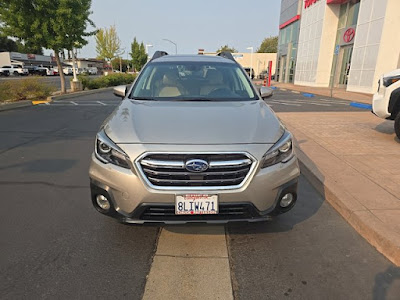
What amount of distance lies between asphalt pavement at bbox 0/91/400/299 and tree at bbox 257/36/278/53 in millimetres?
92940

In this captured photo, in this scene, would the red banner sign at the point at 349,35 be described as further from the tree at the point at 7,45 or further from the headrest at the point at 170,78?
the tree at the point at 7,45

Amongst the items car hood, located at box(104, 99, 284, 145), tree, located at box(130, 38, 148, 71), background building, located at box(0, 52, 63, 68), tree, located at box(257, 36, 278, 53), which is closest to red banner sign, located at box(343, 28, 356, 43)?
car hood, located at box(104, 99, 284, 145)

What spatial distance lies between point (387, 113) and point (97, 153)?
19.6ft

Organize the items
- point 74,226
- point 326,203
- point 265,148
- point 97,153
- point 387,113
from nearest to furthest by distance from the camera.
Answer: point 265,148 → point 97,153 → point 74,226 → point 326,203 → point 387,113

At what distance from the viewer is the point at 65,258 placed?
8.60 feet

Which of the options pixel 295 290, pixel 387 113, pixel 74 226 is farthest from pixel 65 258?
pixel 387 113

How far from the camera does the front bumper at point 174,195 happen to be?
7.88 ft

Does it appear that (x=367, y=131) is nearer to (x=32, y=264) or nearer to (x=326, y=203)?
(x=326, y=203)

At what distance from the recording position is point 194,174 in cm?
239

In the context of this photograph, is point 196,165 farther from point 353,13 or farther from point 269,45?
point 269,45

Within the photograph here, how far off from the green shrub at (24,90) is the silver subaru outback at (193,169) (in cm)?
1216

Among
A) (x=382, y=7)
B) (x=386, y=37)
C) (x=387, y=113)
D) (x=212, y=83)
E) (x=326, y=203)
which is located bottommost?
(x=326, y=203)

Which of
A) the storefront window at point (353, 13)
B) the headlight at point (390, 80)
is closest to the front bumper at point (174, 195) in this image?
the headlight at point (390, 80)

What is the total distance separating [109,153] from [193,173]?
765mm
